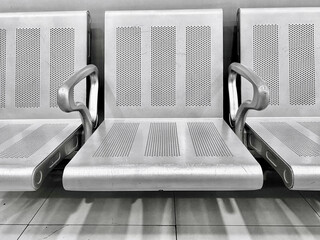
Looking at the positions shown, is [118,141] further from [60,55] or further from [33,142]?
[60,55]

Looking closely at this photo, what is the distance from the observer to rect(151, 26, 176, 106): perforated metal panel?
62.1 inches

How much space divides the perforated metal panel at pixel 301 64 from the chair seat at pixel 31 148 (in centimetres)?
98

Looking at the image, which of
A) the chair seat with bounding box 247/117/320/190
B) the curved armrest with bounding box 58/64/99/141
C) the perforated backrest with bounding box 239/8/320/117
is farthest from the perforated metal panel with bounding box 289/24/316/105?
the curved armrest with bounding box 58/64/99/141

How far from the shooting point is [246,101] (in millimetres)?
1336

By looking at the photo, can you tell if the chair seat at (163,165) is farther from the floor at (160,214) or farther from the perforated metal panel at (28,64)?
the perforated metal panel at (28,64)

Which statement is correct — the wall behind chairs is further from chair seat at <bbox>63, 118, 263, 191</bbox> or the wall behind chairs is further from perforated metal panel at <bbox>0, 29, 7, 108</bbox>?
chair seat at <bbox>63, 118, 263, 191</bbox>

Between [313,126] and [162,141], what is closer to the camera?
[162,141]

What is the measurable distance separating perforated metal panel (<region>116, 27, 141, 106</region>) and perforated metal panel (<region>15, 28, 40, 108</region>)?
1.24 feet

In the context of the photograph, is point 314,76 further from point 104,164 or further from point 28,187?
point 28,187

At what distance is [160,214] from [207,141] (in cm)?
41

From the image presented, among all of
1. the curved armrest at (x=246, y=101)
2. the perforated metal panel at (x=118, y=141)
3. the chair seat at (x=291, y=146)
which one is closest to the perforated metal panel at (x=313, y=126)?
the chair seat at (x=291, y=146)

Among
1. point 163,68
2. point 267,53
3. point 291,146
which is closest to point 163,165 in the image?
point 291,146

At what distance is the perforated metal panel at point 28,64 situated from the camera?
1592 mm

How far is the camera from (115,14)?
Answer: 1.60m
